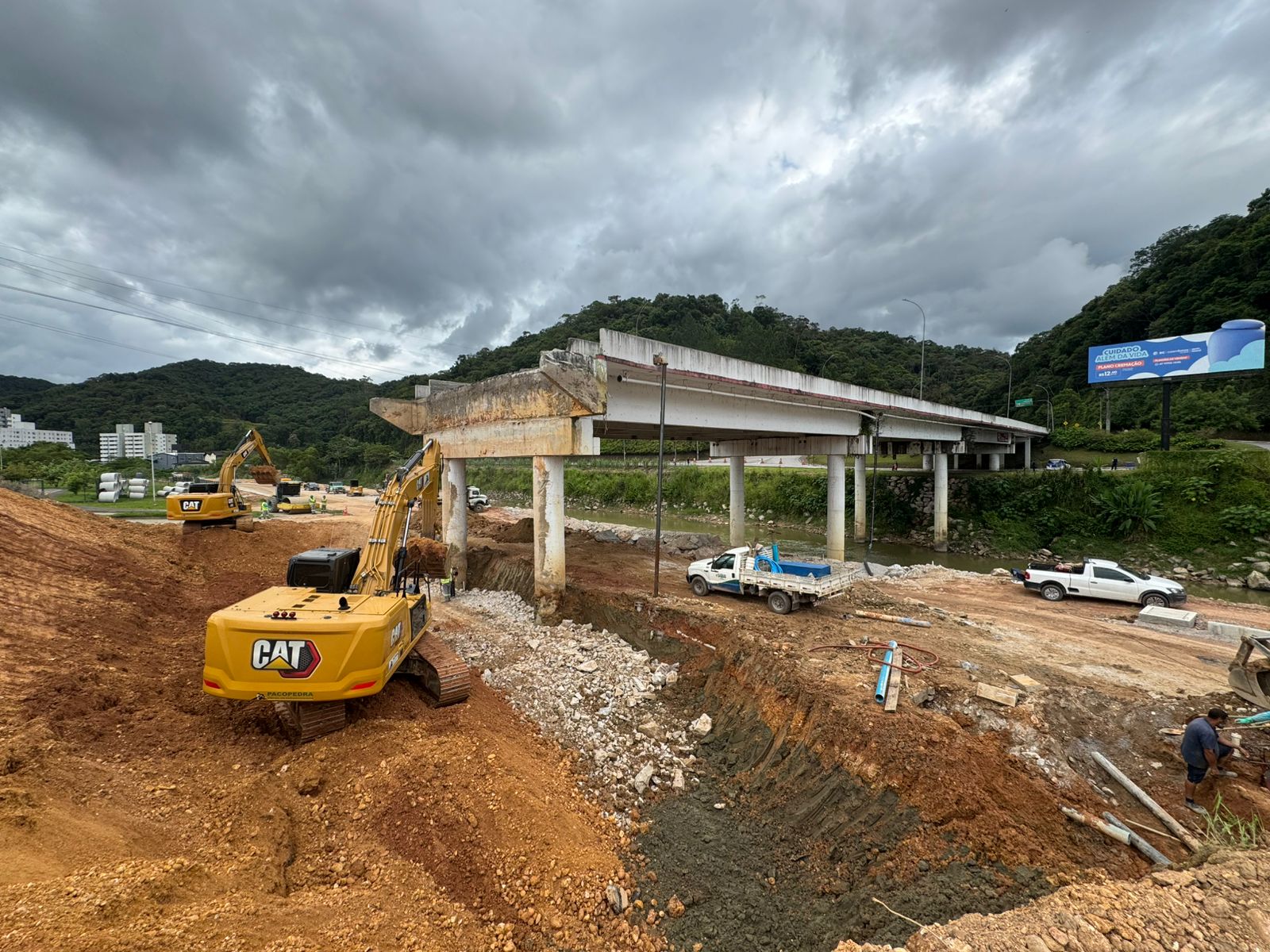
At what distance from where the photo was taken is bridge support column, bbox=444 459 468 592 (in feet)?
57.4

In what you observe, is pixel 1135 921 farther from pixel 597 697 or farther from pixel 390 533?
pixel 390 533

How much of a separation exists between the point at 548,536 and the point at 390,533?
509cm

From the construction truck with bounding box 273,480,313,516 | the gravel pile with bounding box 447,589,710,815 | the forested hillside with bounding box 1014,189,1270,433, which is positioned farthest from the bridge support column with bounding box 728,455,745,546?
the forested hillside with bounding box 1014,189,1270,433

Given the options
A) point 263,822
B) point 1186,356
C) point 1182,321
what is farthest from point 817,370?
point 263,822

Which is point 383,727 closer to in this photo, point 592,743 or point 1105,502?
point 592,743

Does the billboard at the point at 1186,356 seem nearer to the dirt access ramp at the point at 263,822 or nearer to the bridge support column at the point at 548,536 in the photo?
the bridge support column at the point at 548,536

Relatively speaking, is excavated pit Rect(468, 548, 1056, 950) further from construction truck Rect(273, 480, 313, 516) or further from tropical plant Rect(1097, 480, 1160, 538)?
construction truck Rect(273, 480, 313, 516)

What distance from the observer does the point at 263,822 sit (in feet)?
17.3

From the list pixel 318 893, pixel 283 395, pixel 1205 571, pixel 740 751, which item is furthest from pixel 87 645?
pixel 283 395

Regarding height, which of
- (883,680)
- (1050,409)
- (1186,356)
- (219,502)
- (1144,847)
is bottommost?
(1144,847)

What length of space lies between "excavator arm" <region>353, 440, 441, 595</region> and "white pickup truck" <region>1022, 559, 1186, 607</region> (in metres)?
17.9

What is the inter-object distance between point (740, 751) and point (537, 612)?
726cm

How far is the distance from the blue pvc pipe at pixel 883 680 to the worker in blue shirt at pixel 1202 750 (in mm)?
3210

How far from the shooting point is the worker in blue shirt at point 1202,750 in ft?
19.1
